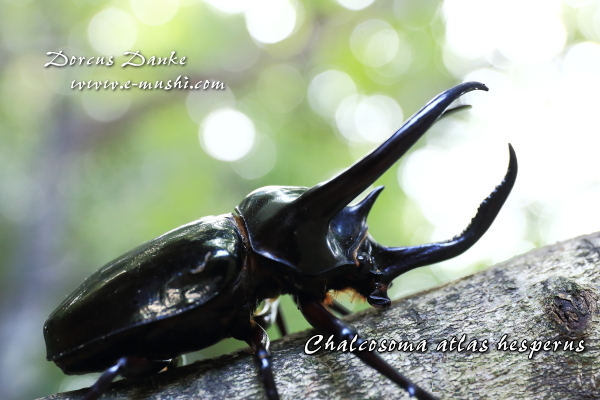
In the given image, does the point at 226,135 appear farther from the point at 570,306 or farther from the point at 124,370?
the point at 570,306

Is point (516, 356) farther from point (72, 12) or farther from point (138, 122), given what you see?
point (72, 12)

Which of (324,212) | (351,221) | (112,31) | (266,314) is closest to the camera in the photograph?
(324,212)

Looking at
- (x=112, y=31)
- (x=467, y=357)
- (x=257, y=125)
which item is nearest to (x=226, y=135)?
(x=257, y=125)

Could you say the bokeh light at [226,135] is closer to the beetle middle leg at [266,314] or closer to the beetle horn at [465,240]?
the beetle middle leg at [266,314]

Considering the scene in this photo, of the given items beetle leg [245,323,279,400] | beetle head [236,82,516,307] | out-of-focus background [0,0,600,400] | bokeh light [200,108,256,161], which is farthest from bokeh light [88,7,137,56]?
beetle leg [245,323,279,400]

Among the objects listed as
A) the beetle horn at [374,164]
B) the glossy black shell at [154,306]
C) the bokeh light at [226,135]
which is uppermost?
the bokeh light at [226,135]

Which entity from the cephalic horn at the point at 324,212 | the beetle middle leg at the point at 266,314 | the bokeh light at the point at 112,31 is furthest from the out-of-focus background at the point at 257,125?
the cephalic horn at the point at 324,212

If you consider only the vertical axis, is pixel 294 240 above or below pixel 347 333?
above
